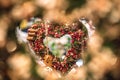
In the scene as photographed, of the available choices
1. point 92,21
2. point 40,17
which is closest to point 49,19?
point 40,17

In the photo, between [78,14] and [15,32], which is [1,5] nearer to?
[15,32]

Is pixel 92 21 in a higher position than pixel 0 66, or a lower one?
higher
